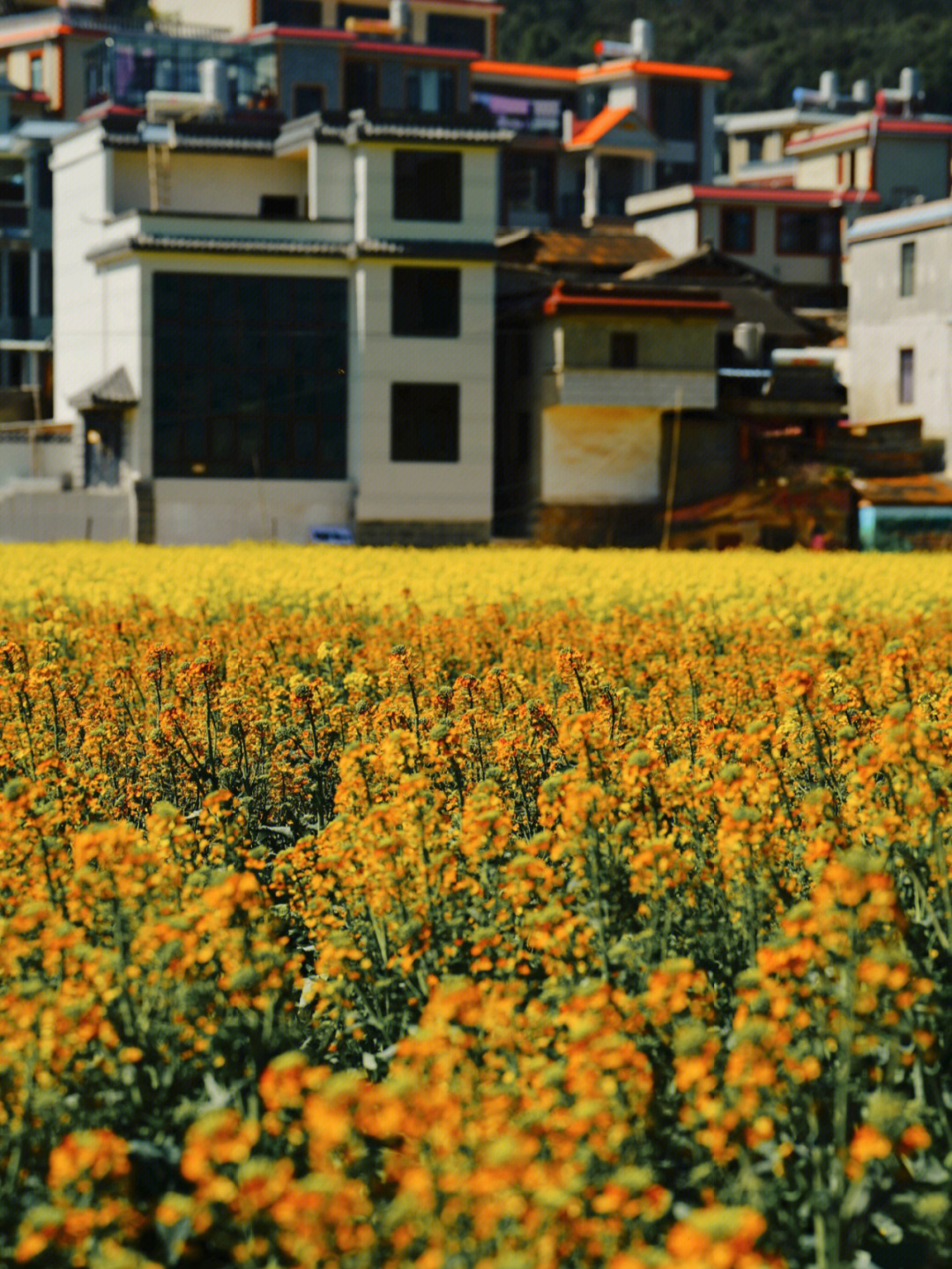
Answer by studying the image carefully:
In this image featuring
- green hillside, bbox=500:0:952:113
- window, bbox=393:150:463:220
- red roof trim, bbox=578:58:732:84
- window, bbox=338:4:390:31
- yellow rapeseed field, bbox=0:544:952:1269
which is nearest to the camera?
yellow rapeseed field, bbox=0:544:952:1269

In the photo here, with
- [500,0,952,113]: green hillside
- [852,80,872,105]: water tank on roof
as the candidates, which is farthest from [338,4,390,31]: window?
[852,80,872,105]: water tank on roof

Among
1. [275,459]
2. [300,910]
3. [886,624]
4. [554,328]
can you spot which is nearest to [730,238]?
[554,328]

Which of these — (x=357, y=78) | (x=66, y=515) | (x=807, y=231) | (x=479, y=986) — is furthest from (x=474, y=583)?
(x=357, y=78)

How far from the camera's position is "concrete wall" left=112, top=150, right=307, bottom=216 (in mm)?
52625

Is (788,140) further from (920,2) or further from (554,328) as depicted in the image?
(554,328)

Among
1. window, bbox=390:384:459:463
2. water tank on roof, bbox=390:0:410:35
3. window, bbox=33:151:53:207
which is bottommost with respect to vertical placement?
window, bbox=390:384:459:463

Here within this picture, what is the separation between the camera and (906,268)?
5800 cm

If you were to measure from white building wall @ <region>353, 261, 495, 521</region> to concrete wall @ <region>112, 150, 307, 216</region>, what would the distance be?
5.15 meters

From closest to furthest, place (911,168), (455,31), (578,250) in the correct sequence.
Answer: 1. (578,250)
2. (911,168)
3. (455,31)

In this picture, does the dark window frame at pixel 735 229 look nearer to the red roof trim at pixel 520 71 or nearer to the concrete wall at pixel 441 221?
the red roof trim at pixel 520 71

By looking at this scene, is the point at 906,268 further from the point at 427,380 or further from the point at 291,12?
the point at 291,12

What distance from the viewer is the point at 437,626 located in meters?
16.7

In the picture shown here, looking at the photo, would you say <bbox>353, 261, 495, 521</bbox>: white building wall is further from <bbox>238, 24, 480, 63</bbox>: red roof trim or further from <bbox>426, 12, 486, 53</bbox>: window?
<bbox>426, 12, 486, 53</bbox>: window

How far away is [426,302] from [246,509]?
761 cm
